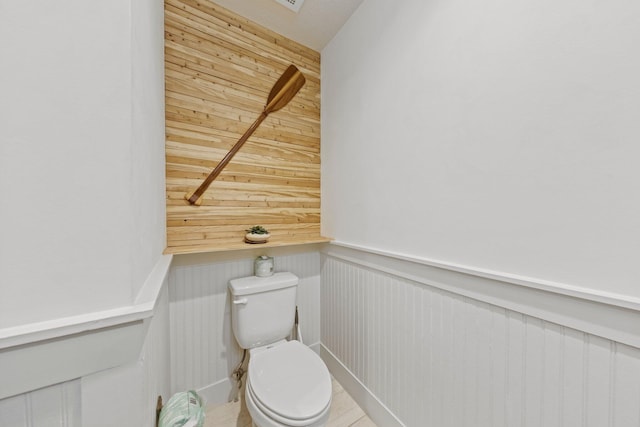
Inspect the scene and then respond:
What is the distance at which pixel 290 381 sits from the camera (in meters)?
1.04

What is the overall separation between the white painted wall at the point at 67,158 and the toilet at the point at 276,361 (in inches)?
29.1

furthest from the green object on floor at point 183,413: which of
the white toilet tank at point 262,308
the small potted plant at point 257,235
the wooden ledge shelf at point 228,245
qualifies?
the small potted plant at point 257,235

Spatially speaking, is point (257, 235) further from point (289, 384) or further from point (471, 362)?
point (471, 362)

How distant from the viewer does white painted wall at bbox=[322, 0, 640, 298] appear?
Result: 0.58 m

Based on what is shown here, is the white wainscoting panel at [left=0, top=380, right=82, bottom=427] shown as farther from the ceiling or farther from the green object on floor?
the ceiling

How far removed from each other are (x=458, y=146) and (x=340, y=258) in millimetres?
925

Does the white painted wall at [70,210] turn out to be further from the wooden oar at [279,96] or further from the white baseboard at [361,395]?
the white baseboard at [361,395]

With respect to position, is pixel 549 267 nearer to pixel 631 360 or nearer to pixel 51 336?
pixel 631 360

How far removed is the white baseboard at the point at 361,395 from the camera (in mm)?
1177

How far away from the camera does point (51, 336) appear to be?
16.9 inches

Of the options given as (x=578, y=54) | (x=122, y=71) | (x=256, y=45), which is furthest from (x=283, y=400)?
(x=256, y=45)

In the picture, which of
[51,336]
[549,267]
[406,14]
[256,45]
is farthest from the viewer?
[256,45]

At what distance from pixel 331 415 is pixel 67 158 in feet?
5.28

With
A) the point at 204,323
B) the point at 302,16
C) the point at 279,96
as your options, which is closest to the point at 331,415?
the point at 204,323
